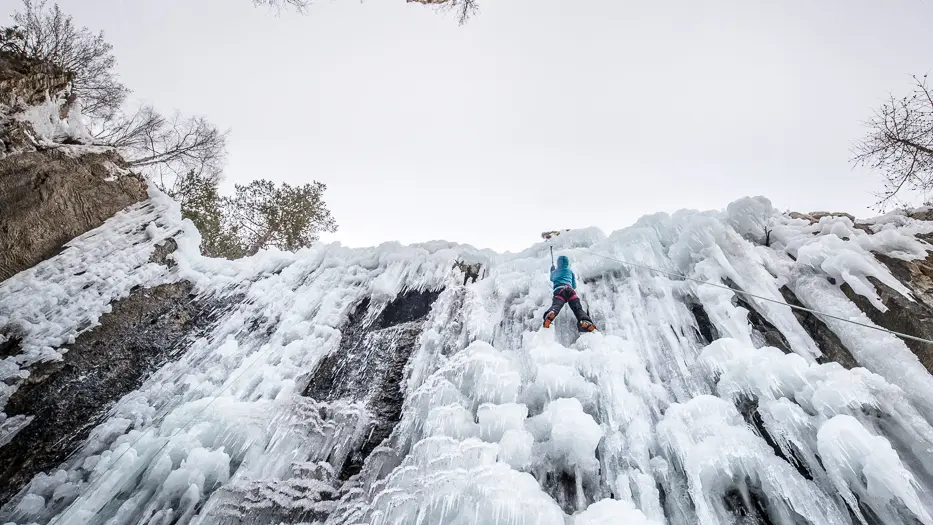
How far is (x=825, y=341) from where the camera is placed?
3.87 metres

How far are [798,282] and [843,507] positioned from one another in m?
2.81

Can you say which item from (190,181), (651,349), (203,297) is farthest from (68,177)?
(651,349)

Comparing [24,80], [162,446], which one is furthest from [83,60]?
[162,446]

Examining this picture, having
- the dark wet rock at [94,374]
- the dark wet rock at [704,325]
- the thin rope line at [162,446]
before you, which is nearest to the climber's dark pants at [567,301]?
the dark wet rock at [704,325]

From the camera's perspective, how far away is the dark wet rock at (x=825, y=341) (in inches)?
144

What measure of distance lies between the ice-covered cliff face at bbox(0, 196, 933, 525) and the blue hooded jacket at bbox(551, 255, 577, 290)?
41 centimetres

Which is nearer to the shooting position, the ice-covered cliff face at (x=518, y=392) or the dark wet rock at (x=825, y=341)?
the ice-covered cliff face at (x=518, y=392)

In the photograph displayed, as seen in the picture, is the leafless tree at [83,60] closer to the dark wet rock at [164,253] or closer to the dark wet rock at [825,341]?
the dark wet rock at [164,253]

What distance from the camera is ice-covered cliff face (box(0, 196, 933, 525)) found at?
279cm

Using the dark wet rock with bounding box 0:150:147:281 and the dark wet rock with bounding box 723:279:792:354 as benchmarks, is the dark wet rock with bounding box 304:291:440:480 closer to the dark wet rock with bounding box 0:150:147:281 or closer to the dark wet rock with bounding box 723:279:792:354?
the dark wet rock with bounding box 723:279:792:354

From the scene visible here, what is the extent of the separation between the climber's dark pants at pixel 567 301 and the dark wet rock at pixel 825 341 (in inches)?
85.3

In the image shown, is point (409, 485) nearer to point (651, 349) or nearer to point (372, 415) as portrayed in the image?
point (372, 415)

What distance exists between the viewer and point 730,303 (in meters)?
4.42

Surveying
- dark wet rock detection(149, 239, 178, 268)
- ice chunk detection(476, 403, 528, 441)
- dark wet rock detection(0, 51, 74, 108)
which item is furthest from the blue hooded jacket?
dark wet rock detection(0, 51, 74, 108)
